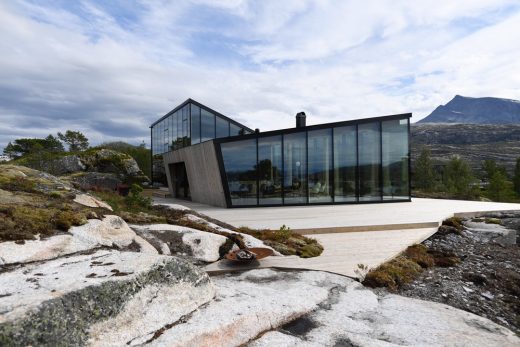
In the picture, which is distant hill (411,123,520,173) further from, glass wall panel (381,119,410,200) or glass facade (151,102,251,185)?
glass wall panel (381,119,410,200)

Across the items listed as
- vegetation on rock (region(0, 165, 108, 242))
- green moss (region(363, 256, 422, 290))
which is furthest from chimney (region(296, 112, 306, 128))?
vegetation on rock (region(0, 165, 108, 242))

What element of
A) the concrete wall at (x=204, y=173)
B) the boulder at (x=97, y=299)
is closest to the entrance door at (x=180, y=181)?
the concrete wall at (x=204, y=173)

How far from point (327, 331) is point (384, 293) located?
2.14 metres

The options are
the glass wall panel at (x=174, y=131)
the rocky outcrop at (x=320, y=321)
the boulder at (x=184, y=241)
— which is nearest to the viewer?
the rocky outcrop at (x=320, y=321)

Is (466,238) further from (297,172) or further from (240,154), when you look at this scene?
(240,154)

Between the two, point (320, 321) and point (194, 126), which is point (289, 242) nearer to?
point (320, 321)

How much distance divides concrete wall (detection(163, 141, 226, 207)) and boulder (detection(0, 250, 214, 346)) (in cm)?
1376

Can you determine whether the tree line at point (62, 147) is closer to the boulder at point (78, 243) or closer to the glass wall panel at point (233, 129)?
the glass wall panel at point (233, 129)

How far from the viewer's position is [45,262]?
15.8 feet

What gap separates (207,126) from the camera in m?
26.3

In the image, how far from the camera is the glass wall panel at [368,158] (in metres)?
19.3

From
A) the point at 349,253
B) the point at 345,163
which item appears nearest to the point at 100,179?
the point at 345,163

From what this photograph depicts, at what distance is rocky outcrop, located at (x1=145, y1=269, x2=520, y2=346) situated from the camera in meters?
4.01

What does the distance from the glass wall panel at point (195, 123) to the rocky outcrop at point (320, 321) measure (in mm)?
21512
